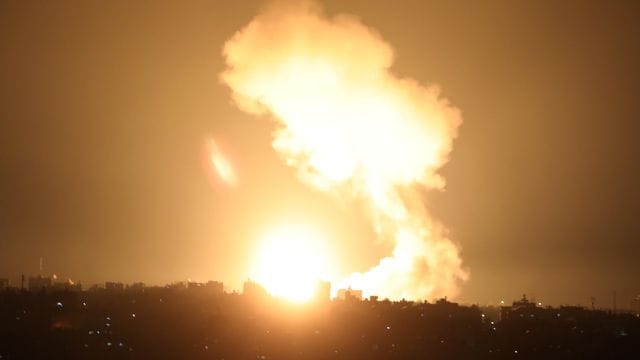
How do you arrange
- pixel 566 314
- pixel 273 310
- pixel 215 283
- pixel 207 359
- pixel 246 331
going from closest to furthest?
pixel 207 359 → pixel 246 331 → pixel 273 310 → pixel 566 314 → pixel 215 283

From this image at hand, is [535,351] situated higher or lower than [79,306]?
lower

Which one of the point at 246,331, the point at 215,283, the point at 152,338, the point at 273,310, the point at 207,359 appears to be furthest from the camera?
the point at 215,283

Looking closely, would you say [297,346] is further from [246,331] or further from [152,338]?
[152,338]

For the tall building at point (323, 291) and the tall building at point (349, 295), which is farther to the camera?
the tall building at point (323, 291)

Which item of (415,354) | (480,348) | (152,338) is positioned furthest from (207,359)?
(480,348)

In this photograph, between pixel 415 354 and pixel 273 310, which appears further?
pixel 273 310

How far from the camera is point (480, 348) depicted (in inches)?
1779

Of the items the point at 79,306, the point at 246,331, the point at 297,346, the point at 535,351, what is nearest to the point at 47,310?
the point at 79,306

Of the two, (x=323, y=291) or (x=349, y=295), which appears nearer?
(x=349, y=295)

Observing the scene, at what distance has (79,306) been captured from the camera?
46.4 m

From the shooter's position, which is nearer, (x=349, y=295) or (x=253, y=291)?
(x=349, y=295)

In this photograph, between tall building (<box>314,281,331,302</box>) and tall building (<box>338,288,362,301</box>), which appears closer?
tall building (<box>338,288,362,301</box>)

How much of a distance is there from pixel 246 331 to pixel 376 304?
541 inches

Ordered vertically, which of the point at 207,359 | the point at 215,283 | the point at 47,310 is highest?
the point at 215,283
